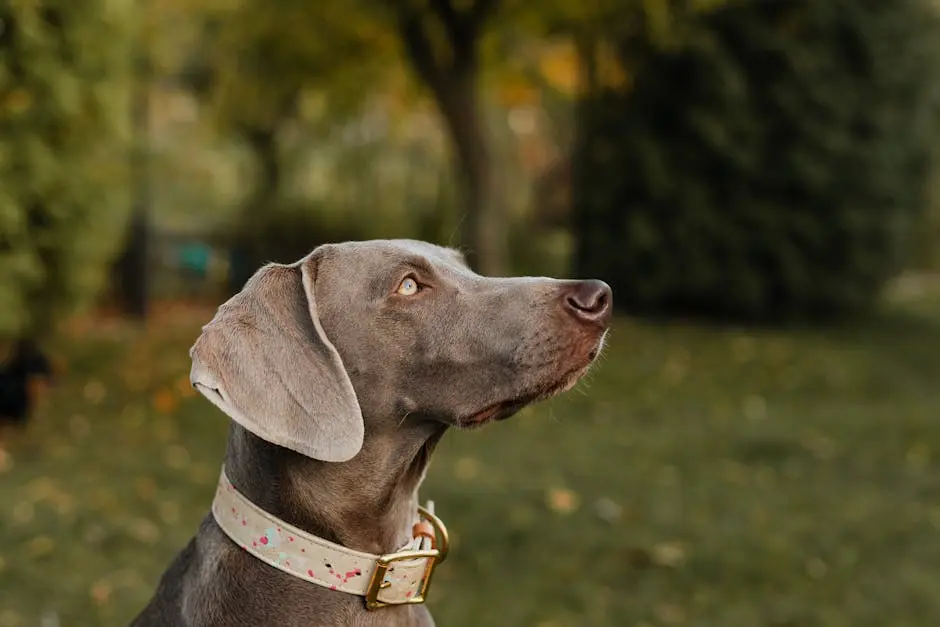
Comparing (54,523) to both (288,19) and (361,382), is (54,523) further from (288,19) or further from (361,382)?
(288,19)

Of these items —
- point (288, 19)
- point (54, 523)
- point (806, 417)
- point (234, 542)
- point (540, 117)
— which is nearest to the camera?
point (234, 542)

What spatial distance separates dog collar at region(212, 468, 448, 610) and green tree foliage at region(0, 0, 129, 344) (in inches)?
197

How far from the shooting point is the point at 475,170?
1236 centimetres

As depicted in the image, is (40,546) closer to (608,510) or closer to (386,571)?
(608,510)

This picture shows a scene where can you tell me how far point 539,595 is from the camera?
5617mm

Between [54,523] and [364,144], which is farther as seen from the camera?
[364,144]

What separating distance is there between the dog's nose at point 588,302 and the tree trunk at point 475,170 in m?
9.43

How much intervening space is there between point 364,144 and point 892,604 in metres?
11.8

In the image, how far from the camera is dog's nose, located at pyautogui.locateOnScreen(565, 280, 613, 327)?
104 inches

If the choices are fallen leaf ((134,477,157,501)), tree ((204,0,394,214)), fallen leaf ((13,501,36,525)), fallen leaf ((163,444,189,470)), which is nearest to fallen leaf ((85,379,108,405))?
fallen leaf ((163,444,189,470))

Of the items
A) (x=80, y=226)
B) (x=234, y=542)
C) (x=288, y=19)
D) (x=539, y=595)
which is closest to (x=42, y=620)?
(x=539, y=595)

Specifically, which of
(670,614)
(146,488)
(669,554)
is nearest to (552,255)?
(146,488)

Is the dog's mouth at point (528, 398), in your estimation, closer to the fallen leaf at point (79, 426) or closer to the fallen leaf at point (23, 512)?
the fallen leaf at point (23, 512)

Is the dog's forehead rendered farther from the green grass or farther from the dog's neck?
the green grass
